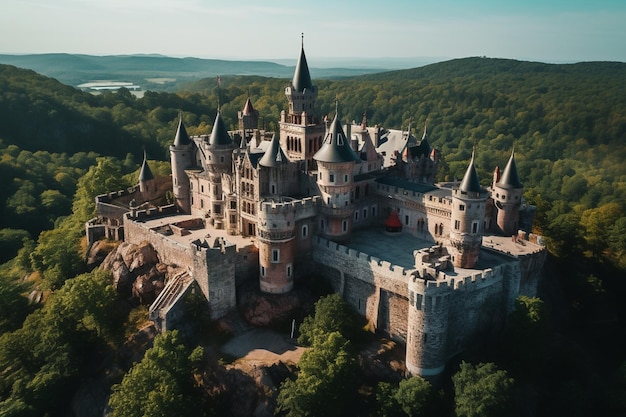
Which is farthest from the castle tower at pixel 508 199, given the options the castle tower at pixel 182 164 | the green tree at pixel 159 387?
the castle tower at pixel 182 164

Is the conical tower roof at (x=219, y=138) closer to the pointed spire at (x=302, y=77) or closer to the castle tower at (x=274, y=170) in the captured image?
the castle tower at (x=274, y=170)

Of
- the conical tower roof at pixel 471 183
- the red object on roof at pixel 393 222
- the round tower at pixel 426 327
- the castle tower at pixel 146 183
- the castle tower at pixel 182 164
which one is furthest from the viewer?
the castle tower at pixel 146 183

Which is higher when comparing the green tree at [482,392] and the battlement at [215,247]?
the battlement at [215,247]

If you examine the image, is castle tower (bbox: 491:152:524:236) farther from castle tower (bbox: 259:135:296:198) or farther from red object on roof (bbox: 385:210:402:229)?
castle tower (bbox: 259:135:296:198)

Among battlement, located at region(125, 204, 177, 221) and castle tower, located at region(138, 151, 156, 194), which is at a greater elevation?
castle tower, located at region(138, 151, 156, 194)

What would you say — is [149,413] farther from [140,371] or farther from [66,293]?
[66,293]

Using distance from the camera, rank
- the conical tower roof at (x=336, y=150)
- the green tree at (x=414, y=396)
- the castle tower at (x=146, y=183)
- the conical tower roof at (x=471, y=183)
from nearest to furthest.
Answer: the green tree at (x=414, y=396) < the conical tower roof at (x=471, y=183) < the conical tower roof at (x=336, y=150) < the castle tower at (x=146, y=183)

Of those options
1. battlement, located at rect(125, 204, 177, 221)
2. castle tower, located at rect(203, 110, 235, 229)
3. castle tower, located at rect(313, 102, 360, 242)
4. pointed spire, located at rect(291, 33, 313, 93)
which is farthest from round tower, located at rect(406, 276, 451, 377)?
battlement, located at rect(125, 204, 177, 221)
